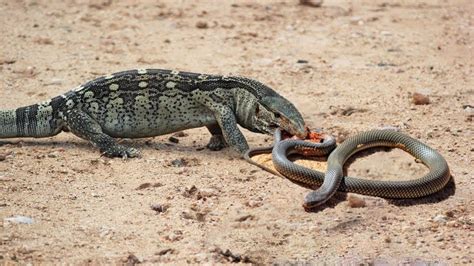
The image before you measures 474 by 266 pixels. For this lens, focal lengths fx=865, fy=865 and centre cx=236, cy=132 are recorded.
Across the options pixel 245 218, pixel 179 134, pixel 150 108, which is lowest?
pixel 179 134

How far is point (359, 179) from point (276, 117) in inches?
54.6

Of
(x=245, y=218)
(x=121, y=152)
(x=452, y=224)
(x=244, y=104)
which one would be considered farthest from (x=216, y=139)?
(x=452, y=224)

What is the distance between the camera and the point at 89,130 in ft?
28.7

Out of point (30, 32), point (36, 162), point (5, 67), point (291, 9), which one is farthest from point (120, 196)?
point (291, 9)

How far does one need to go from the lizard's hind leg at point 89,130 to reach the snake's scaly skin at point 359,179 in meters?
1.40

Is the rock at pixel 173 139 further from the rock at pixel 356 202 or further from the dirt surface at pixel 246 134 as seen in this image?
the rock at pixel 356 202

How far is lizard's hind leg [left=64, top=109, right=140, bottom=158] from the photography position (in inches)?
342

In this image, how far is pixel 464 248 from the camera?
661cm

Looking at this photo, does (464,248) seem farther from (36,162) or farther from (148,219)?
(36,162)

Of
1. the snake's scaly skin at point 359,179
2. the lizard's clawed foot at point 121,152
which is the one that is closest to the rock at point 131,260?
the snake's scaly skin at point 359,179

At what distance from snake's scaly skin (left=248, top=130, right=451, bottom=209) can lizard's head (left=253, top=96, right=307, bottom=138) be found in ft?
0.46

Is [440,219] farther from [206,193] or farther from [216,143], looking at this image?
[216,143]

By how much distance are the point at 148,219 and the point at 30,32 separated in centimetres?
652

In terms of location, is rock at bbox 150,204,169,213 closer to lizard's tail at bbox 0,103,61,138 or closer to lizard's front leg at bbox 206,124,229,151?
lizard's front leg at bbox 206,124,229,151
